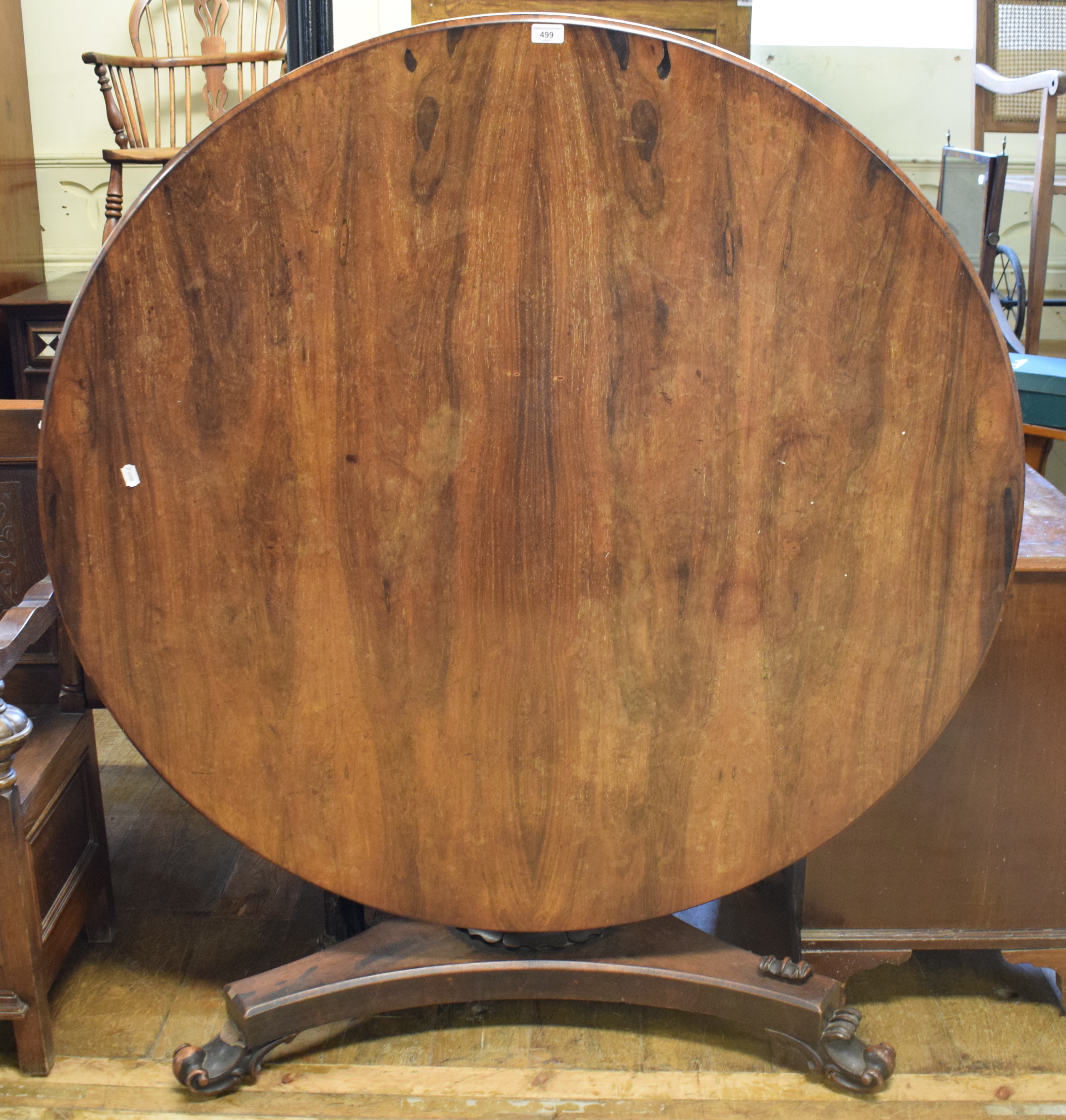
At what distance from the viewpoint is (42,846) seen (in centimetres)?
129

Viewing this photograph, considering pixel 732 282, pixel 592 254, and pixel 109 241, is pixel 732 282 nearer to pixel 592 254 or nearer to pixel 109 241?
pixel 592 254

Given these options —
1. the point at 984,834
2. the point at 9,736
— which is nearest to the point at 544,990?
the point at 984,834

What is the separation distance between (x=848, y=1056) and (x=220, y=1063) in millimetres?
705

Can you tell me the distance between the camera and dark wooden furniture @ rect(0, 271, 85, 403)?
2.95 m

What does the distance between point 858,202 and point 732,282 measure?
13 centimetres

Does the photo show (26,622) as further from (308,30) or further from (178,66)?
(178,66)

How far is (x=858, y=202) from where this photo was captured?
3.23 ft

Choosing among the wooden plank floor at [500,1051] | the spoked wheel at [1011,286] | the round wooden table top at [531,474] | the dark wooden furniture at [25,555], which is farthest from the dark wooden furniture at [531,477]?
the spoked wheel at [1011,286]

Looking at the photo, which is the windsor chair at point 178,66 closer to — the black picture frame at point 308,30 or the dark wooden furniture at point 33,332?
the dark wooden furniture at point 33,332

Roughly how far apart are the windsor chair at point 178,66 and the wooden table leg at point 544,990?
2.35 metres

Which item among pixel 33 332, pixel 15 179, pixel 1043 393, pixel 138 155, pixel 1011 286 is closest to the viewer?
pixel 1043 393

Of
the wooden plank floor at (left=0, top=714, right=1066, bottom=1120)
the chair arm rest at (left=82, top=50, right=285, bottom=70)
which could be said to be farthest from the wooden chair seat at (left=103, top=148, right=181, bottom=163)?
the wooden plank floor at (left=0, top=714, right=1066, bottom=1120)

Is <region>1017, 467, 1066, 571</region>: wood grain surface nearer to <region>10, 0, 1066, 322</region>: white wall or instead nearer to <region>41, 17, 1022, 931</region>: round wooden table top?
<region>41, 17, 1022, 931</region>: round wooden table top

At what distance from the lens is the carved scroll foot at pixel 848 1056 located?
1231 mm
